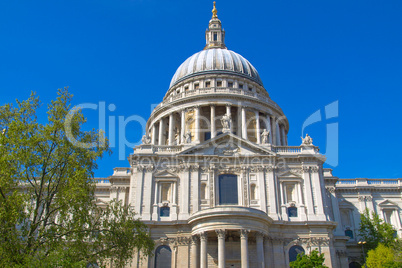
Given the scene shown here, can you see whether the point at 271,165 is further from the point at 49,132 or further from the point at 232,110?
the point at 49,132

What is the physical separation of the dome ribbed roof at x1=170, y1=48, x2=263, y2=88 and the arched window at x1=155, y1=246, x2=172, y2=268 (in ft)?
105

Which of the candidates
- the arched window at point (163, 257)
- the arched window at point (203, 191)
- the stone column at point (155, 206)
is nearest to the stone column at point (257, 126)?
the arched window at point (203, 191)

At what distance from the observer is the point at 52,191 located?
2491 cm

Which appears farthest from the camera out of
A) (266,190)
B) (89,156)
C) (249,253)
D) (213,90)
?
(213,90)

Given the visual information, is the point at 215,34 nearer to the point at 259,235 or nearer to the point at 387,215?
the point at 387,215

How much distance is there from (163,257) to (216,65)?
114 feet

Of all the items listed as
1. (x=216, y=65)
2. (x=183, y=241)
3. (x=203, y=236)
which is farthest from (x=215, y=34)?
(x=203, y=236)

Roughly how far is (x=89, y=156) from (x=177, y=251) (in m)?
16.1

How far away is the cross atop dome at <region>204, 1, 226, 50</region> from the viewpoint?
70.6m

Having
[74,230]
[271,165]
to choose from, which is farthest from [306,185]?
[74,230]

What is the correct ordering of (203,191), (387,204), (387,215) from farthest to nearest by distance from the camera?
(387,204)
(387,215)
(203,191)

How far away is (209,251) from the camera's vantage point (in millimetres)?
35938

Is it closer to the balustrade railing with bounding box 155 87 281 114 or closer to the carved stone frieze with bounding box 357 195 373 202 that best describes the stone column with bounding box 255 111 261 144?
the balustrade railing with bounding box 155 87 281 114

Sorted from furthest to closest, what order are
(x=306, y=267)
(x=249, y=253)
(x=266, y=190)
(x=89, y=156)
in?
(x=266, y=190) → (x=249, y=253) → (x=306, y=267) → (x=89, y=156)
